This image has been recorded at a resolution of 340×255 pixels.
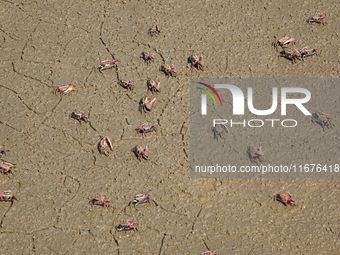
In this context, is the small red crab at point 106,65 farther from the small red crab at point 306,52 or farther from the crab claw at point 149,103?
the small red crab at point 306,52

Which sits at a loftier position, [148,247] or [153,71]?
[153,71]

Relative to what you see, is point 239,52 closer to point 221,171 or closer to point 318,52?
point 318,52

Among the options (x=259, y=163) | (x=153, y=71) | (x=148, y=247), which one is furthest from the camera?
(x=153, y=71)

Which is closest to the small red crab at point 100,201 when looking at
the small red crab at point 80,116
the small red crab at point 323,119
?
the small red crab at point 80,116

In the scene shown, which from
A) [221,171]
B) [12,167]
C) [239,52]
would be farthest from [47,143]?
[239,52]

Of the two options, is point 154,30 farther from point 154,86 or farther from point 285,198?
point 285,198

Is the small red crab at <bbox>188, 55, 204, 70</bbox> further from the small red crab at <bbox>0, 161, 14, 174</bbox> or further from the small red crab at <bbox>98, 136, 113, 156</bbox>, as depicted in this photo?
the small red crab at <bbox>0, 161, 14, 174</bbox>
